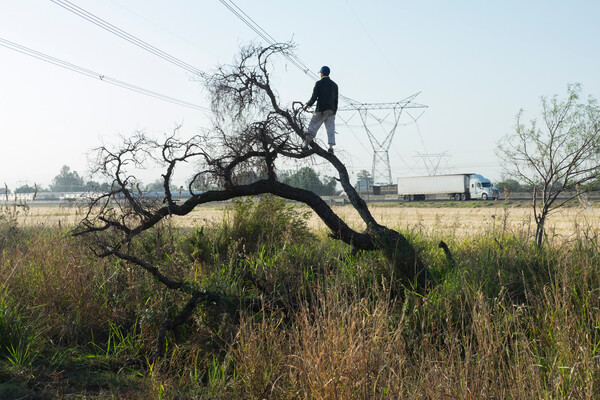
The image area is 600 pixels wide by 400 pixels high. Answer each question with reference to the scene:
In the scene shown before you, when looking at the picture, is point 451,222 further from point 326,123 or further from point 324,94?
point 324,94

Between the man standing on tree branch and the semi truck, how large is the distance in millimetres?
49550

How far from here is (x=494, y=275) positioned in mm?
7379

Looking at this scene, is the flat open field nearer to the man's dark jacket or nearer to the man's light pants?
the man's light pants

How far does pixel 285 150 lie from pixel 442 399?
18.8 feet

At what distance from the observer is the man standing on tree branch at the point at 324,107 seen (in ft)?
29.6

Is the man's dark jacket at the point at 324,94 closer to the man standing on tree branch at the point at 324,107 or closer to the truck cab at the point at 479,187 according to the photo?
the man standing on tree branch at the point at 324,107

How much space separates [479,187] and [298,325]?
5508 cm

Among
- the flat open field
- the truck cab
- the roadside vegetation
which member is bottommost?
the roadside vegetation

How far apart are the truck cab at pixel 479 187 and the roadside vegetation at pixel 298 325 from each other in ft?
161

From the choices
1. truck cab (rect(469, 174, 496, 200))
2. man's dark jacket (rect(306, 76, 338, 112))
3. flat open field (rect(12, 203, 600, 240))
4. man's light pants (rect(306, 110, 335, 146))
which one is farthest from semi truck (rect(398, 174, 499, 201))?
man's dark jacket (rect(306, 76, 338, 112))

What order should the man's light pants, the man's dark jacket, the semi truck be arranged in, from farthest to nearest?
the semi truck < the man's light pants < the man's dark jacket

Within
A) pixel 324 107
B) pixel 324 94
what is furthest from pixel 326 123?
pixel 324 94

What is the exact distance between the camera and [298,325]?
20.5 ft

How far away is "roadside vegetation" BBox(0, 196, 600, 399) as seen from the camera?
4188 mm
